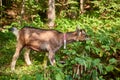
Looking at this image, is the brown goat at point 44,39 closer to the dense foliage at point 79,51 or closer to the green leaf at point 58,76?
the dense foliage at point 79,51

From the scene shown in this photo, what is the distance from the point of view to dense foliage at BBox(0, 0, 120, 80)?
3.77 metres

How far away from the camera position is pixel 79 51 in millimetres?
5406

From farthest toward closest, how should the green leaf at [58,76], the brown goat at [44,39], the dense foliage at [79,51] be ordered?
the brown goat at [44,39]
the dense foliage at [79,51]
the green leaf at [58,76]

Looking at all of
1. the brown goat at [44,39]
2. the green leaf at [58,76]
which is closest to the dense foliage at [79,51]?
the green leaf at [58,76]

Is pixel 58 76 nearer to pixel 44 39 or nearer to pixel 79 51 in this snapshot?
pixel 79 51

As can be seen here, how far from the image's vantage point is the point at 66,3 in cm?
1869

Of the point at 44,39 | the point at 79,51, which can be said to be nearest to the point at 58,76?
the point at 79,51

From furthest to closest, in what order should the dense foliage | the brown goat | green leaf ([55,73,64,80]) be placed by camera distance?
the brown goat → the dense foliage → green leaf ([55,73,64,80])

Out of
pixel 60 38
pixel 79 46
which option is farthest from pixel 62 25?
pixel 79 46

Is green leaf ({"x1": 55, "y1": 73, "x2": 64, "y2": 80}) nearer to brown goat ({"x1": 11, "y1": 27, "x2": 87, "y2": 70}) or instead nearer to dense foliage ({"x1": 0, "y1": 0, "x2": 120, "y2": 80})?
dense foliage ({"x1": 0, "y1": 0, "x2": 120, "y2": 80})

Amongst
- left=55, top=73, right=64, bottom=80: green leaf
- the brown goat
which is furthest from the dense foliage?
the brown goat

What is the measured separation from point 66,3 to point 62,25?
7.43 ft

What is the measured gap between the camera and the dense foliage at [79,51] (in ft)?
12.4

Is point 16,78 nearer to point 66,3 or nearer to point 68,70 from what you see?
point 68,70
